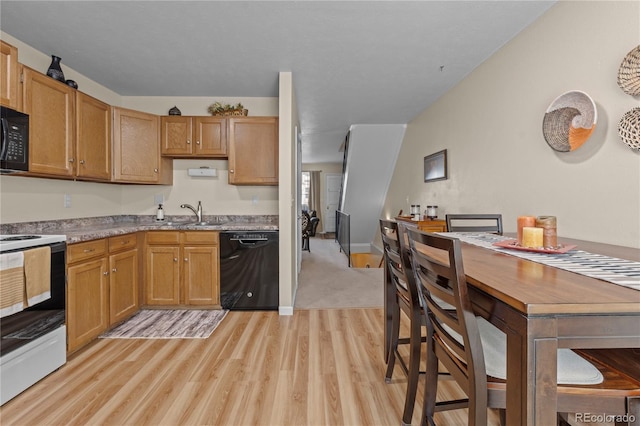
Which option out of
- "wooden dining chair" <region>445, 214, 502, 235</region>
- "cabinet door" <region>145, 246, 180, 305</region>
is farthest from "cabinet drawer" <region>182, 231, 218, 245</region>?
"wooden dining chair" <region>445, 214, 502, 235</region>

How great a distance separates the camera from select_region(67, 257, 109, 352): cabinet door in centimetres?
218

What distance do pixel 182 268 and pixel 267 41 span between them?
235 cm

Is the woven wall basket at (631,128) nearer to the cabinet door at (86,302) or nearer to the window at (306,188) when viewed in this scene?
the cabinet door at (86,302)

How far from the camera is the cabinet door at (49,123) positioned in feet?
7.14

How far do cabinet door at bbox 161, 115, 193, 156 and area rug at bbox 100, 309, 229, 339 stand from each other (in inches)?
69.7

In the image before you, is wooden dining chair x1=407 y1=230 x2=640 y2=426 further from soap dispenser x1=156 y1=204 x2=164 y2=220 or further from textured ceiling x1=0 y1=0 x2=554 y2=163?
soap dispenser x1=156 y1=204 x2=164 y2=220

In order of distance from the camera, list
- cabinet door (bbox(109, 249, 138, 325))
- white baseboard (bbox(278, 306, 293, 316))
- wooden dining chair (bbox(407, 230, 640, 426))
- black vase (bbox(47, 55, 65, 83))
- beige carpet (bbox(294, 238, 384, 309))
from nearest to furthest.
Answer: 1. wooden dining chair (bbox(407, 230, 640, 426))
2. black vase (bbox(47, 55, 65, 83))
3. cabinet door (bbox(109, 249, 138, 325))
4. white baseboard (bbox(278, 306, 293, 316))
5. beige carpet (bbox(294, 238, 384, 309))

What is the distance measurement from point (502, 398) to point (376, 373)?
1.18 metres

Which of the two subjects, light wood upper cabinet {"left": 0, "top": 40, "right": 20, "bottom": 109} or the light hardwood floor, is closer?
the light hardwood floor

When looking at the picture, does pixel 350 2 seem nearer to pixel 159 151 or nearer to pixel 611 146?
pixel 611 146

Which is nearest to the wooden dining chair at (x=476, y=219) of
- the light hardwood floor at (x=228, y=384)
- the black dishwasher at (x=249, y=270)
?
the light hardwood floor at (x=228, y=384)

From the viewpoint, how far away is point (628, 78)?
1636mm

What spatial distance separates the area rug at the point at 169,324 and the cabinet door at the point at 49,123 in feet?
4.78

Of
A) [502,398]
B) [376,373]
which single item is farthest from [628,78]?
[376,373]
